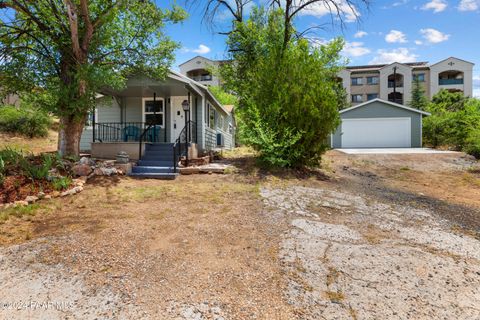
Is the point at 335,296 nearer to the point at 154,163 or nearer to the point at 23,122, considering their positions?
the point at 154,163

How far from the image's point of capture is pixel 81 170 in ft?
26.4

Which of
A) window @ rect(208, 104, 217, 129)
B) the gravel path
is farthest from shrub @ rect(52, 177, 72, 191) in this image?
window @ rect(208, 104, 217, 129)

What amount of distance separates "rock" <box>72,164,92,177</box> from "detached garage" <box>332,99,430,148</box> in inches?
754

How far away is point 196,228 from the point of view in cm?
475

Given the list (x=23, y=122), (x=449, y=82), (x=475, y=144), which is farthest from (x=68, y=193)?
(x=449, y=82)

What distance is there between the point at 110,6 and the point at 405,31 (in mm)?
13989

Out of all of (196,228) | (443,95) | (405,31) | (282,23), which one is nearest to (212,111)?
(282,23)

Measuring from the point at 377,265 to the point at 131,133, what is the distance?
1182 centimetres

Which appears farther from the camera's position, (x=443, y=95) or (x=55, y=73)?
(x=443, y=95)

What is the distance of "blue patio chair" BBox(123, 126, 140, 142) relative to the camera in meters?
13.2

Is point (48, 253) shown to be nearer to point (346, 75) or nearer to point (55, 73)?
point (55, 73)

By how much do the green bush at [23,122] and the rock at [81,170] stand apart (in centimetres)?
1029

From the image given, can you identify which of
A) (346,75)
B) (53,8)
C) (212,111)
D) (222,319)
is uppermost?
(346,75)

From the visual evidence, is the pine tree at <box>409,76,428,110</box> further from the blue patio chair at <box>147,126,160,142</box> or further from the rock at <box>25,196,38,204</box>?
the rock at <box>25,196,38,204</box>
